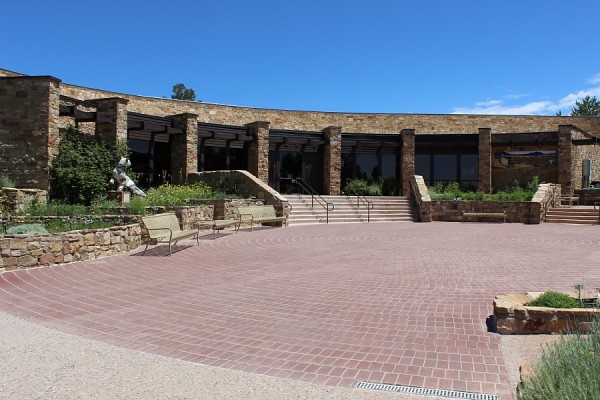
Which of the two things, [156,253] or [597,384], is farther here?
[156,253]

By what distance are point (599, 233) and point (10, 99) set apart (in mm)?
20522

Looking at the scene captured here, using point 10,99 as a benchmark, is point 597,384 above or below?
below

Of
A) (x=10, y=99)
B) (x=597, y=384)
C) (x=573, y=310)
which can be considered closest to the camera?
(x=597, y=384)

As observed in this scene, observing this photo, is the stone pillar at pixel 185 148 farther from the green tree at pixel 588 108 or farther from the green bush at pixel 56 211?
the green tree at pixel 588 108

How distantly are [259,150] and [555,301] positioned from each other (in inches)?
766

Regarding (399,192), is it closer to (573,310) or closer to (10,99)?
(10,99)

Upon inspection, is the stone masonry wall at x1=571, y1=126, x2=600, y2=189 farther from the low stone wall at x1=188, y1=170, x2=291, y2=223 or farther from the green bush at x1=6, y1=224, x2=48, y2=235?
the green bush at x1=6, y1=224, x2=48, y2=235

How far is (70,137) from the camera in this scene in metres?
16.6

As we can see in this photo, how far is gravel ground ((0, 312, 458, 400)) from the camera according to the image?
10.3 feet

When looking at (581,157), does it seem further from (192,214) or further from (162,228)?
(162,228)

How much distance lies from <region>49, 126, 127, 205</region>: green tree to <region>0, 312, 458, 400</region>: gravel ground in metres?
12.8

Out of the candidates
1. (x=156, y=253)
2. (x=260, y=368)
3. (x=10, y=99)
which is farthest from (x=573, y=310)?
(x=10, y=99)

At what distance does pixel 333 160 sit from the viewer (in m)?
24.8

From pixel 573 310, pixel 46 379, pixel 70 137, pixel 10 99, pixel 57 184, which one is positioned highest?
pixel 10 99
